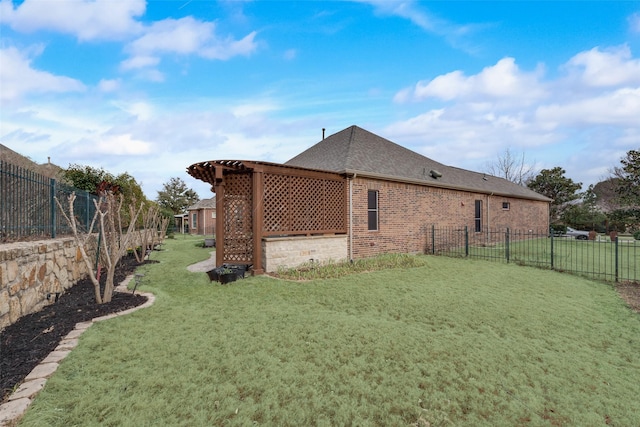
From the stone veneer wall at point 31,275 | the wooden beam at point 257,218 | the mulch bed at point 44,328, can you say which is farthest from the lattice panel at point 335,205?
the stone veneer wall at point 31,275

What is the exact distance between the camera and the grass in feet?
7.25

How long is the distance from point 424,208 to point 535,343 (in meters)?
8.84

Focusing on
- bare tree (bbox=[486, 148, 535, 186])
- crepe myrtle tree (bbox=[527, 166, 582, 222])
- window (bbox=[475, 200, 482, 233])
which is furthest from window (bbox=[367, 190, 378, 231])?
bare tree (bbox=[486, 148, 535, 186])

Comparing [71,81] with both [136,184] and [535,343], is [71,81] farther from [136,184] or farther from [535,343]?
[535,343]

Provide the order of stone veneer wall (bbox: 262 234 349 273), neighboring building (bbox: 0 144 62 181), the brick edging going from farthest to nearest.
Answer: neighboring building (bbox: 0 144 62 181), stone veneer wall (bbox: 262 234 349 273), the brick edging

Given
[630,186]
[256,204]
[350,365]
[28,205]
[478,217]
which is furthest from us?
[630,186]

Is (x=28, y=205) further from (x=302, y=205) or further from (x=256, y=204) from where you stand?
(x=302, y=205)

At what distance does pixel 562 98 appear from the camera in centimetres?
1336

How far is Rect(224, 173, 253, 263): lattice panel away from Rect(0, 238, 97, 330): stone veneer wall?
3.34m

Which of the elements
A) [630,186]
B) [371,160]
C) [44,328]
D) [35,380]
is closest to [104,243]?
[44,328]

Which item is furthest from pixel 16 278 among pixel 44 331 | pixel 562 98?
pixel 562 98

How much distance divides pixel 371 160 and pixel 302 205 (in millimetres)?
4159

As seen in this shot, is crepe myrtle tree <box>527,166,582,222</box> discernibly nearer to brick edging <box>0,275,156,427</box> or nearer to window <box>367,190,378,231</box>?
window <box>367,190,378,231</box>

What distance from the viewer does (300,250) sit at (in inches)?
322
